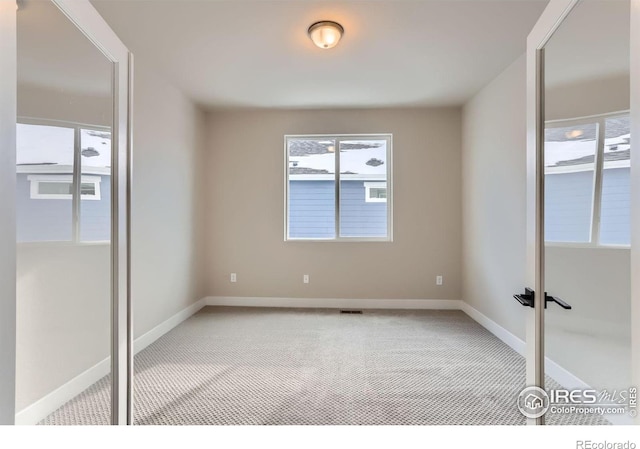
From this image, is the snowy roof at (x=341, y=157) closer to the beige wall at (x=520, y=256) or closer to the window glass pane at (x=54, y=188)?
the beige wall at (x=520, y=256)

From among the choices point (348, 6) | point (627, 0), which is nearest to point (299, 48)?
point (348, 6)

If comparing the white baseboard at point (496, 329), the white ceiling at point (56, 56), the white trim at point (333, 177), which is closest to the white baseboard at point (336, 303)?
the white baseboard at point (496, 329)

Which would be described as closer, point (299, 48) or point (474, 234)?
point (299, 48)

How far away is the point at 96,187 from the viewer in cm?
139

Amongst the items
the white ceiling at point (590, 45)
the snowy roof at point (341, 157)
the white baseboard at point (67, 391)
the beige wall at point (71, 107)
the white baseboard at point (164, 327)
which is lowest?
the white baseboard at point (164, 327)

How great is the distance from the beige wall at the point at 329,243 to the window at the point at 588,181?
2.81m

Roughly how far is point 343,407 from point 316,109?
11.6ft

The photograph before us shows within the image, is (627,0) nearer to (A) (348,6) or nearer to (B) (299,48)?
(A) (348,6)

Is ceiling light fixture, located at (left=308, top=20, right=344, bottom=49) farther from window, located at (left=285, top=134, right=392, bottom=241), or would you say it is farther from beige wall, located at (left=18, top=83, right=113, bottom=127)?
window, located at (left=285, top=134, right=392, bottom=241)

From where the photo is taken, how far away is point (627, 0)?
0.85 metres

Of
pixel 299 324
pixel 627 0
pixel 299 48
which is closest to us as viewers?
pixel 627 0

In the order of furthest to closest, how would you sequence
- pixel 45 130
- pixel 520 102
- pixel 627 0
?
1. pixel 520 102
2. pixel 45 130
3. pixel 627 0

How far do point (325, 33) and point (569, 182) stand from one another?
1.91 meters

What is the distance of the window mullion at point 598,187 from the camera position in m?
1.05
